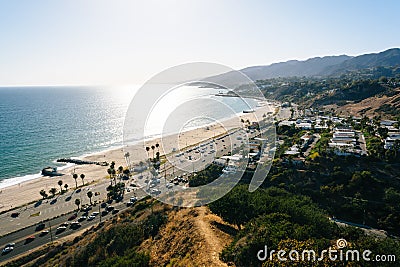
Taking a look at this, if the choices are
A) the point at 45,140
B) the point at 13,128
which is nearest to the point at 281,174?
the point at 45,140

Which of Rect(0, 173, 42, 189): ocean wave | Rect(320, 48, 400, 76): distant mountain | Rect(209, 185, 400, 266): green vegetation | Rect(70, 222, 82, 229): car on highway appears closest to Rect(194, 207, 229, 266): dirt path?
Rect(209, 185, 400, 266): green vegetation

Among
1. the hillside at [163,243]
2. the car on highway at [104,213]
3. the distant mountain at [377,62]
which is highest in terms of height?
the distant mountain at [377,62]

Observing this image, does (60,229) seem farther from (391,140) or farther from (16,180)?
(391,140)

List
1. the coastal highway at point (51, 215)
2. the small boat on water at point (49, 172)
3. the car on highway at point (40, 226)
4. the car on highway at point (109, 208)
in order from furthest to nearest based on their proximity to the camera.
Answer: the small boat on water at point (49, 172)
the car on highway at point (109, 208)
the car on highway at point (40, 226)
the coastal highway at point (51, 215)

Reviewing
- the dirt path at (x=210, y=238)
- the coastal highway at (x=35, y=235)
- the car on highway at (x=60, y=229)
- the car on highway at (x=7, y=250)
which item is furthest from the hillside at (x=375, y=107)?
the car on highway at (x=7, y=250)

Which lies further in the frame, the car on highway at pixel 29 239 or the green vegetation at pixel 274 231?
the car on highway at pixel 29 239

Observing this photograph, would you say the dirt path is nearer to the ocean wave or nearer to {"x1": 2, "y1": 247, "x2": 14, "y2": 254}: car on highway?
{"x1": 2, "y1": 247, "x2": 14, "y2": 254}: car on highway

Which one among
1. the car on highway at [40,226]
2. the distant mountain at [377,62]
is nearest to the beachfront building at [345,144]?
the car on highway at [40,226]

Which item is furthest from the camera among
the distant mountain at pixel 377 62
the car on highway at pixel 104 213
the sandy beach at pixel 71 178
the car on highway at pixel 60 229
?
the distant mountain at pixel 377 62

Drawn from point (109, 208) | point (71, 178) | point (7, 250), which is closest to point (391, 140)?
point (109, 208)

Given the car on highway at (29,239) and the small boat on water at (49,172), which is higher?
the small boat on water at (49,172)

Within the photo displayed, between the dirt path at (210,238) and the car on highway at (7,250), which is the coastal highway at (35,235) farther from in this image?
the dirt path at (210,238)

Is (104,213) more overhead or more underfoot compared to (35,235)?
more underfoot
